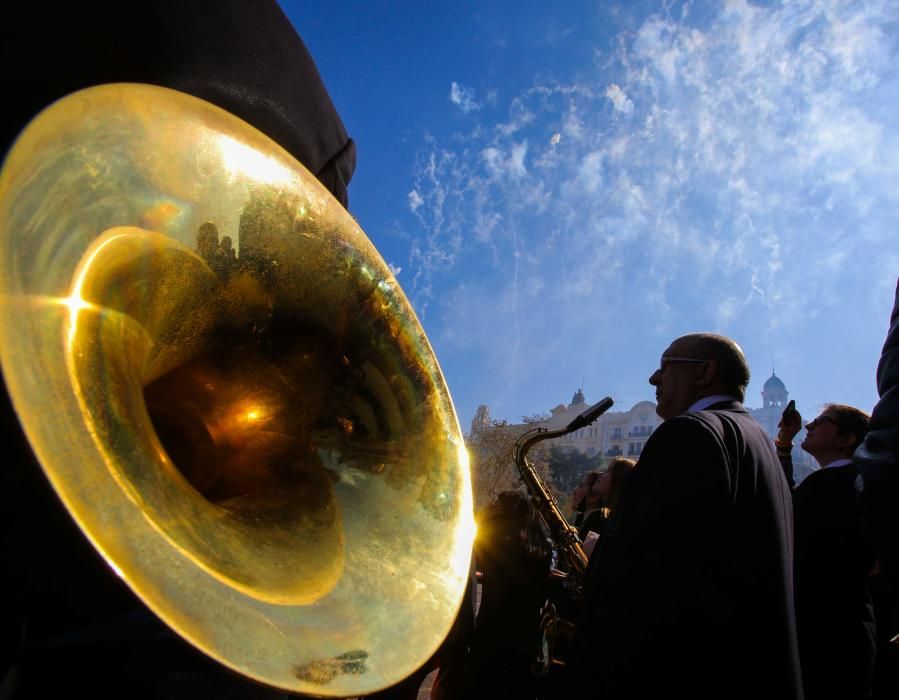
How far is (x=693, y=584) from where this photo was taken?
172 centimetres

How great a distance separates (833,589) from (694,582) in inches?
64.1

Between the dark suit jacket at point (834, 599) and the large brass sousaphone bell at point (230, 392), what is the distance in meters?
2.27

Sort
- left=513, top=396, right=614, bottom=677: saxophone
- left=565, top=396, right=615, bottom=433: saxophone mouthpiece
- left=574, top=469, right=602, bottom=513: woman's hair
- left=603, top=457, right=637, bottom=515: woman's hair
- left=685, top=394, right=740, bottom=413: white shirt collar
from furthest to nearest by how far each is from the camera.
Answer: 1. left=574, top=469, right=602, bottom=513: woman's hair
2. left=603, top=457, right=637, bottom=515: woman's hair
3. left=565, top=396, right=615, bottom=433: saxophone mouthpiece
4. left=513, top=396, right=614, bottom=677: saxophone
5. left=685, top=394, right=740, bottom=413: white shirt collar

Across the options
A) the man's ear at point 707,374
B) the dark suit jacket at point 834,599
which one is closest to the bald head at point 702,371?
the man's ear at point 707,374

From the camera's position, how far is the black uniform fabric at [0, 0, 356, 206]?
108 cm

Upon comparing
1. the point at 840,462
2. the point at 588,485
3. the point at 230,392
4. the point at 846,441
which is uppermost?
the point at 588,485

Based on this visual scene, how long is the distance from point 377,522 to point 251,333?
0.63 meters

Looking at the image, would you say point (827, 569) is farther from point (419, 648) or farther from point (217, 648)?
point (217, 648)

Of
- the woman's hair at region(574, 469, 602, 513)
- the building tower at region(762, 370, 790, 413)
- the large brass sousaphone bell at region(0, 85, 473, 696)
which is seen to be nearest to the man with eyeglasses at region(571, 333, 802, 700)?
the large brass sousaphone bell at region(0, 85, 473, 696)

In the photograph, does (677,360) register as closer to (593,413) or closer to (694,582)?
(694,582)

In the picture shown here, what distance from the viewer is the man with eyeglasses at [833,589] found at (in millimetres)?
2627

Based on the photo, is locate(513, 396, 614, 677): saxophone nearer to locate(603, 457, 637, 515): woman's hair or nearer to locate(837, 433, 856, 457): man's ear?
locate(603, 457, 637, 515): woman's hair

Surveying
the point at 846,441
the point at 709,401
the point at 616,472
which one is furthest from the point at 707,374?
the point at 616,472

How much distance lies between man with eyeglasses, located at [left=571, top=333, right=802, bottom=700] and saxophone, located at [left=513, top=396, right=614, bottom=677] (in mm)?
2265
